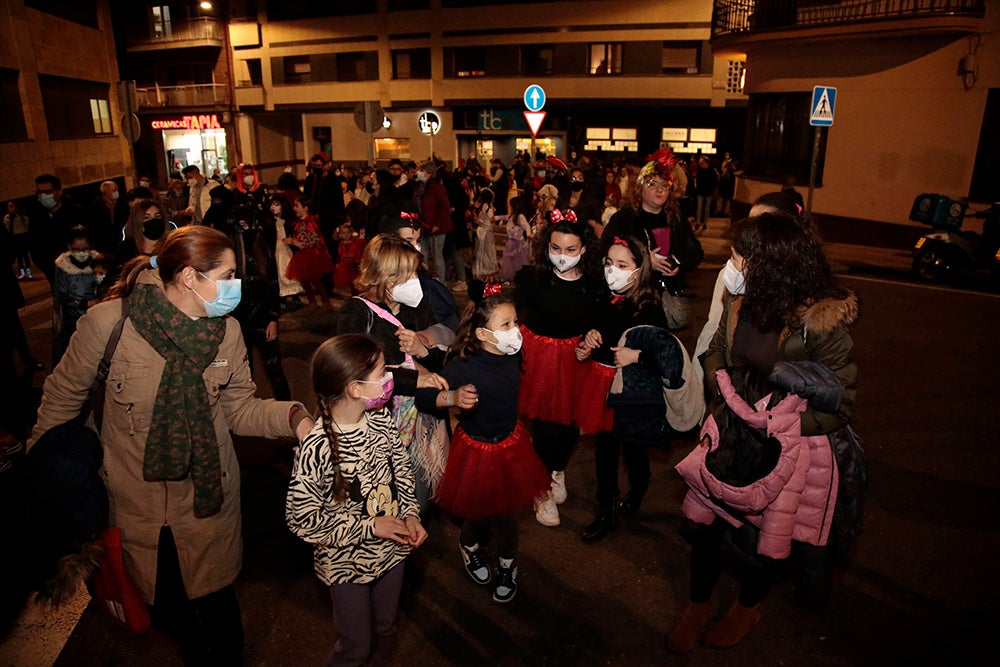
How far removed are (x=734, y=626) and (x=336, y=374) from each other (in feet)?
7.92

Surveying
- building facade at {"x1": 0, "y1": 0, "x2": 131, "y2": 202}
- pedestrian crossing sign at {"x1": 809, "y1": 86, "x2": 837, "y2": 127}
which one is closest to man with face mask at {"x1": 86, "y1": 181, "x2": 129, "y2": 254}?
building facade at {"x1": 0, "y1": 0, "x2": 131, "y2": 202}

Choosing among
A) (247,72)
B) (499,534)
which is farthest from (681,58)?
(499,534)

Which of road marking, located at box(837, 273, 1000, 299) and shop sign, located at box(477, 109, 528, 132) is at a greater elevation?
shop sign, located at box(477, 109, 528, 132)

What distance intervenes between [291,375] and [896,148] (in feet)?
48.2

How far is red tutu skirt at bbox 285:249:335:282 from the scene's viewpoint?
943 centimetres

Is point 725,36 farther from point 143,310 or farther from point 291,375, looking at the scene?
point 143,310

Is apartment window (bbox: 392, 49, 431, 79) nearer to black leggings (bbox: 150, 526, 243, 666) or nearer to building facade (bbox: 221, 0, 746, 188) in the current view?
building facade (bbox: 221, 0, 746, 188)

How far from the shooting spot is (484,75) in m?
33.1

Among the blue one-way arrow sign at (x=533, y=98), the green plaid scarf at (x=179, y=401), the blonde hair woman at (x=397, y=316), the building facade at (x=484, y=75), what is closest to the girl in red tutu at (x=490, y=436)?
the blonde hair woman at (x=397, y=316)

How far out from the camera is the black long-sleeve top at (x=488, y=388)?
11.4ft

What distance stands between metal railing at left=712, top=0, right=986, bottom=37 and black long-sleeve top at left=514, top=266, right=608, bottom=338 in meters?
14.0

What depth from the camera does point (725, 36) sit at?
18.1 metres

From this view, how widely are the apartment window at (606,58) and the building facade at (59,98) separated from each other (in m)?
20.0

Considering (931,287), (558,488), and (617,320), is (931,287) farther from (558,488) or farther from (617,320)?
(617,320)
